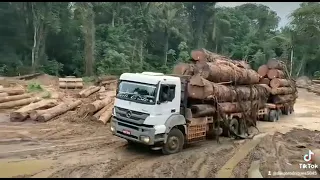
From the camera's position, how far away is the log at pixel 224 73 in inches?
538

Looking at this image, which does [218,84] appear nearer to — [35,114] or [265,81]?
[265,81]

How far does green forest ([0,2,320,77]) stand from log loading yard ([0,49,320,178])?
46.8 ft

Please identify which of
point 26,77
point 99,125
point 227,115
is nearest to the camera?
point 227,115

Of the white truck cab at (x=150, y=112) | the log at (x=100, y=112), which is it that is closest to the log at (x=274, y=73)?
the log at (x=100, y=112)

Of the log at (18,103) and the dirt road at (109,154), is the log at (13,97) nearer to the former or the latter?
the log at (18,103)

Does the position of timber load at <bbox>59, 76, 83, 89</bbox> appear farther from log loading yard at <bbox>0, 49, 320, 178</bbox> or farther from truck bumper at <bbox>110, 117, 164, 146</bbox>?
truck bumper at <bbox>110, 117, 164, 146</bbox>

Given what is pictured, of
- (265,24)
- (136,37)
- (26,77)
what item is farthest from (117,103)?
(265,24)

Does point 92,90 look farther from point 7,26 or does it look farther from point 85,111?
point 7,26

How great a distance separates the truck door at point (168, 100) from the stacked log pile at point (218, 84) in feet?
4.03

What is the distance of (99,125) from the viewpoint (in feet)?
50.5

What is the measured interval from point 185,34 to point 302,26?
15727mm

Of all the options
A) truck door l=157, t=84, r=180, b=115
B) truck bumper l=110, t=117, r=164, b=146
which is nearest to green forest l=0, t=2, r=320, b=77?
truck door l=157, t=84, r=180, b=115

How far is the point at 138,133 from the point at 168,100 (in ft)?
4.83

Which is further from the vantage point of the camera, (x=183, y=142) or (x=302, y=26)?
(x=302, y=26)
